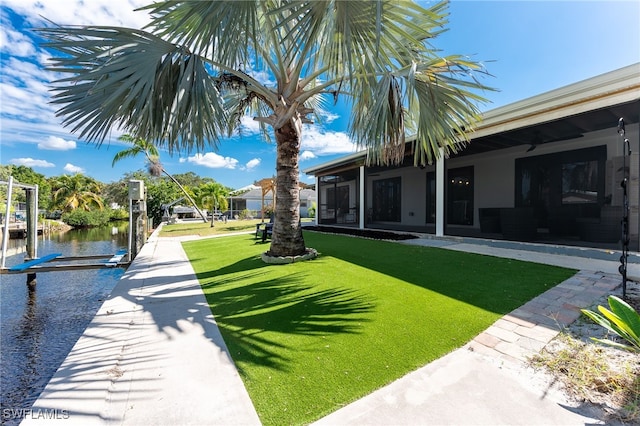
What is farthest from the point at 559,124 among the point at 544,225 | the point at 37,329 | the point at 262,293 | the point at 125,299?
the point at 37,329

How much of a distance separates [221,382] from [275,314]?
4.09ft

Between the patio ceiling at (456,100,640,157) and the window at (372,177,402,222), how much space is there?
6.07 metres

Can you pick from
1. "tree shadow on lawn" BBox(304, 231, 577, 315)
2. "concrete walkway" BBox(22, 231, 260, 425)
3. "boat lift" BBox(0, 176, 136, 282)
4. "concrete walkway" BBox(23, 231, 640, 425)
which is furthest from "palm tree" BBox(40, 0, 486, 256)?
"boat lift" BBox(0, 176, 136, 282)

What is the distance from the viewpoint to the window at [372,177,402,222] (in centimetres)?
1550

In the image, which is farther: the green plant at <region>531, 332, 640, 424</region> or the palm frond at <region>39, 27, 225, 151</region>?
the palm frond at <region>39, 27, 225, 151</region>

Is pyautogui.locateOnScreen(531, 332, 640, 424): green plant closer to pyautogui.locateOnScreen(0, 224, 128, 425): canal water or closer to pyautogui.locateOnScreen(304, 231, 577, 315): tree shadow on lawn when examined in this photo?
pyautogui.locateOnScreen(304, 231, 577, 315): tree shadow on lawn

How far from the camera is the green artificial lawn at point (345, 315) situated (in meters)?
1.99

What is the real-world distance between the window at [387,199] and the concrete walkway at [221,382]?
12.2m

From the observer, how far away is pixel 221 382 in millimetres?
2045

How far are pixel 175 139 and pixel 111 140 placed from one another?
0.81 meters

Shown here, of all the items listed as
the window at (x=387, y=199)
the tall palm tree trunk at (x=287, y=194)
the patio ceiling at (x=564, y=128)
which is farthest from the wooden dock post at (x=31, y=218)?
the window at (x=387, y=199)

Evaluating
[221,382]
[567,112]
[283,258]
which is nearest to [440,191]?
[567,112]

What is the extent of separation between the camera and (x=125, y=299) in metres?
4.07

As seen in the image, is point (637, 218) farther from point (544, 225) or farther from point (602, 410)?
point (602, 410)
